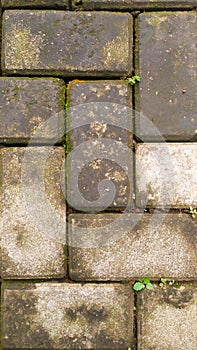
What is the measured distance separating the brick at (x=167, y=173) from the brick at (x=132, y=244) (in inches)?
3.7

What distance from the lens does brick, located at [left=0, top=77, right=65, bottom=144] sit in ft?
6.01

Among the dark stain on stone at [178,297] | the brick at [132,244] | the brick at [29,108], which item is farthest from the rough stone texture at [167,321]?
the brick at [29,108]

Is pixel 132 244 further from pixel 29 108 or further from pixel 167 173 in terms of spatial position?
pixel 29 108

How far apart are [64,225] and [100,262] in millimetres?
248

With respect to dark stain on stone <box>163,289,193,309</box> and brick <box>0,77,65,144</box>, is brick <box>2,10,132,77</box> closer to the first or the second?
brick <box>0,77,65,144</box>

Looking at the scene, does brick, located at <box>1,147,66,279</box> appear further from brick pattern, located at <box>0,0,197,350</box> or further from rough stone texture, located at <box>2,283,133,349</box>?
rough stone texture, located at <box>2,283,133,349</box>

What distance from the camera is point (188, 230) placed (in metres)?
1.84

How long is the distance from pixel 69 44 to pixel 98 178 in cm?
66

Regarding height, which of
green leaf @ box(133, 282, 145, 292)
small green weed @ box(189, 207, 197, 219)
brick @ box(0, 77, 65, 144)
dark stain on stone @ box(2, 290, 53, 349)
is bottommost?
dark stain on stone @ box(2, 290, 53, 349)

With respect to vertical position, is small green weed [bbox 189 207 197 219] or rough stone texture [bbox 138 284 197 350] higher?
small green weed [bbox 189 207 197 219]

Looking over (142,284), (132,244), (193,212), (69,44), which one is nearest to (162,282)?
(142,284)

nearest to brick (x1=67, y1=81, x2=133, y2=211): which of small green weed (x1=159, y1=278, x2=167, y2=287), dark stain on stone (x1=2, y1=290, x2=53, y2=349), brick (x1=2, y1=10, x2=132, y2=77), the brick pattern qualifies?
the brick pattern

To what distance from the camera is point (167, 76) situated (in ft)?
6.03

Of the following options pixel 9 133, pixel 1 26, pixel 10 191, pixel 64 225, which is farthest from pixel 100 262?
pixel 1 26
